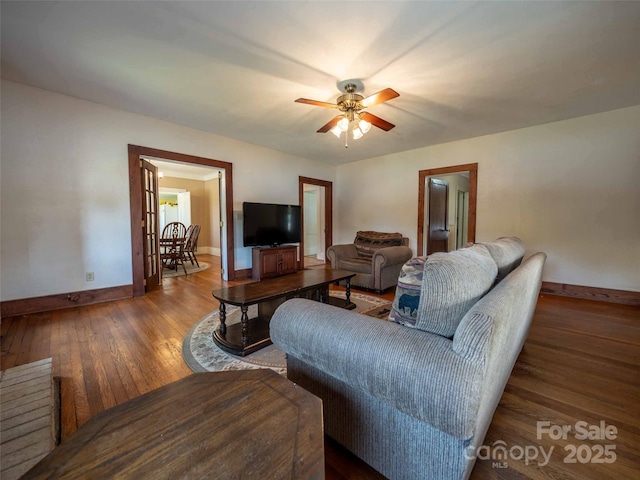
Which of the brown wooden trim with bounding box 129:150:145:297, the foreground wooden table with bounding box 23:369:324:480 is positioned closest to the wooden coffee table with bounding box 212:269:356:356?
the foreground wooden table with bounding box 23:369:324:480

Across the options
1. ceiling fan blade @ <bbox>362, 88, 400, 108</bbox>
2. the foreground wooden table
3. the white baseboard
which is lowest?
the white baseboard

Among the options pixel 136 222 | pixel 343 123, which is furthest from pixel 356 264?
pixel 136 222

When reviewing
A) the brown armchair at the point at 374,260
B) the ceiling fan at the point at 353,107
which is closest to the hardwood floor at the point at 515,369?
the brown armchair at the point at 374,260

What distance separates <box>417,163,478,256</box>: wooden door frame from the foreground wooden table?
178 inches

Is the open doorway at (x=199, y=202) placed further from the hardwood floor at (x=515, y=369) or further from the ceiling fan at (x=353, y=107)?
the ceiling fan at (x=353, y=107)

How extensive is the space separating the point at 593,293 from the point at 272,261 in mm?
4673

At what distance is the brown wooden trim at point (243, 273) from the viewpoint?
15.3 feet

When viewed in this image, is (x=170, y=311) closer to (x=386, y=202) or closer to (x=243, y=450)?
(x=243, y=450)

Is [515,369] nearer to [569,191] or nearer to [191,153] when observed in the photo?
[569,191]

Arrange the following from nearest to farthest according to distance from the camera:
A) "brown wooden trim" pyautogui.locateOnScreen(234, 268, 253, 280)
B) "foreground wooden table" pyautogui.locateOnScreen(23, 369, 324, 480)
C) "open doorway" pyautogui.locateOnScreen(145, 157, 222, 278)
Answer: "foreground wooden table" pyautogui.locateOnScreen(23, 369, 324, 480) < "brown wooden trim" pyautogui.locateOnScreen(234, 268, 253, 280) < "open doorway" pyautogui.locateOnScreen(145, 157, 222, 278)

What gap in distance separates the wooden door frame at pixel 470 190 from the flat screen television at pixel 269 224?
2.34 meters

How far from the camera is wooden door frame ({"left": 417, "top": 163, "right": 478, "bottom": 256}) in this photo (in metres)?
4.38

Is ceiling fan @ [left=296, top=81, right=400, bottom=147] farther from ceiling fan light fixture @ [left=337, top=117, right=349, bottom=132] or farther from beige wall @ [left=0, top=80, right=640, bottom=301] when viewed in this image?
beige wall @ [left=0, top=80, right=640, bottom=301]

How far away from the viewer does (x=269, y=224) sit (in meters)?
4.75
